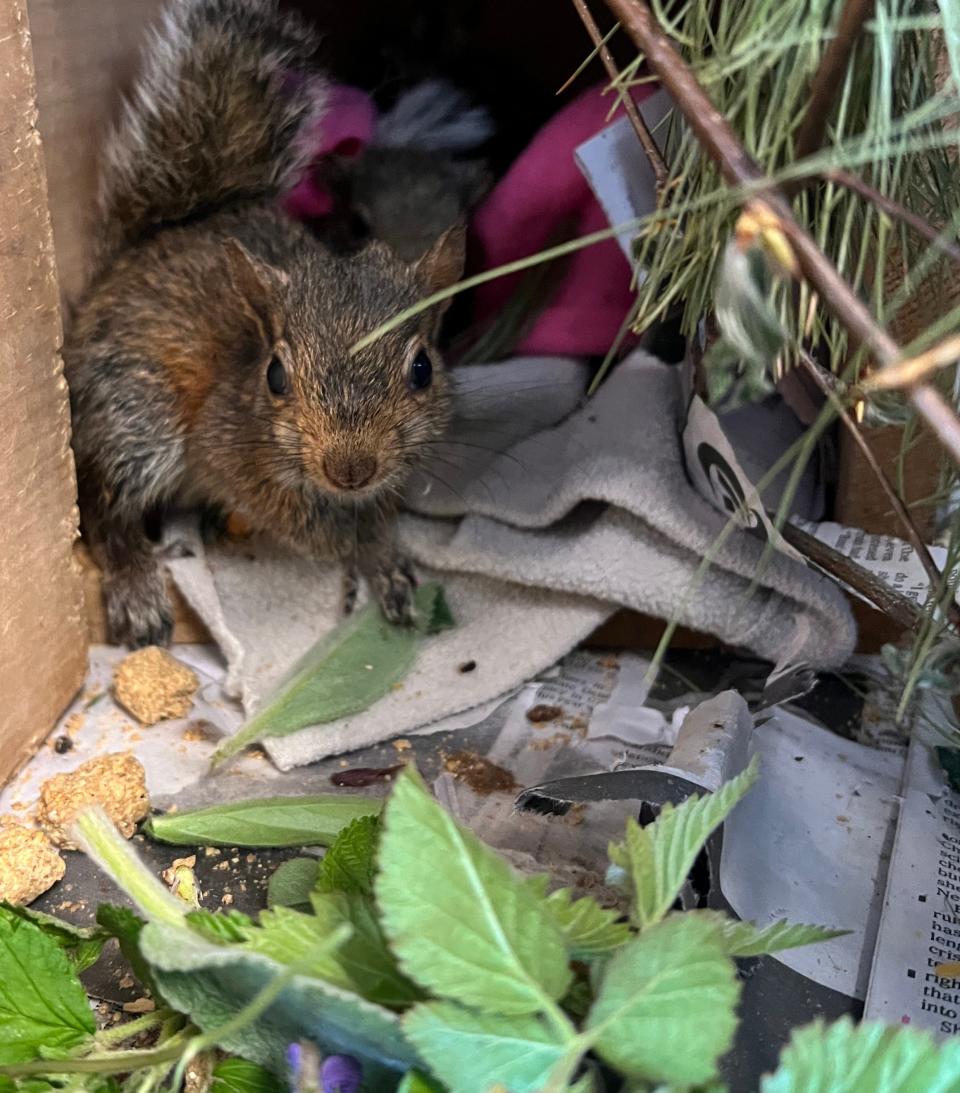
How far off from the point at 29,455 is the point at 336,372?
24 cm

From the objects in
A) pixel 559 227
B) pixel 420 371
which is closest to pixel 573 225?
pixel 559 227

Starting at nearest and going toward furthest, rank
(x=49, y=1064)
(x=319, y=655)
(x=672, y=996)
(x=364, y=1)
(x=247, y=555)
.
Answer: (x=672, y=996)
(x=49, y=1064)
(x=319, y=655)
(x=247, y=555)
(x=364, y=1)

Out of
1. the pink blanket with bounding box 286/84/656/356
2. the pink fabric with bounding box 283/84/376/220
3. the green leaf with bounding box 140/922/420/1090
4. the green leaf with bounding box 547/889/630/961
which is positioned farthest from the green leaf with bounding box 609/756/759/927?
the pink fabric with bounding box 283/84/376/220

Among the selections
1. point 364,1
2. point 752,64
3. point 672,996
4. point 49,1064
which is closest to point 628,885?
point 672,996

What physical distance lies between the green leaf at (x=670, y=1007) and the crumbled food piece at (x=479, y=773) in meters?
0.46

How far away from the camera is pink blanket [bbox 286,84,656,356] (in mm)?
1239

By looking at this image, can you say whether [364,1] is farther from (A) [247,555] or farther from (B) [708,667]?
(B) [708,667]

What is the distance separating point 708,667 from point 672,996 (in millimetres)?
652

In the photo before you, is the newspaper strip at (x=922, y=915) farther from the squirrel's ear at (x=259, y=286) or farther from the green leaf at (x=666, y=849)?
the squirrel's ear at (x=259, y=286)

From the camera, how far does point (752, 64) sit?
558mm

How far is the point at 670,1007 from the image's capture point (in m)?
0.41

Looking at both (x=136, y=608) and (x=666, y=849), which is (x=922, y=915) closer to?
(x=666, y=849)

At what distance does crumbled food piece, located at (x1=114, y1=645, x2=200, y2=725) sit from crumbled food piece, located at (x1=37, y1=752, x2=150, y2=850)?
0.12 m

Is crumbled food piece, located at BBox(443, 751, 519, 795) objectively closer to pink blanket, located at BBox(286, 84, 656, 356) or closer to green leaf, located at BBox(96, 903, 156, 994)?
green leaf, located at BBox(96, 903, 156, 994)
